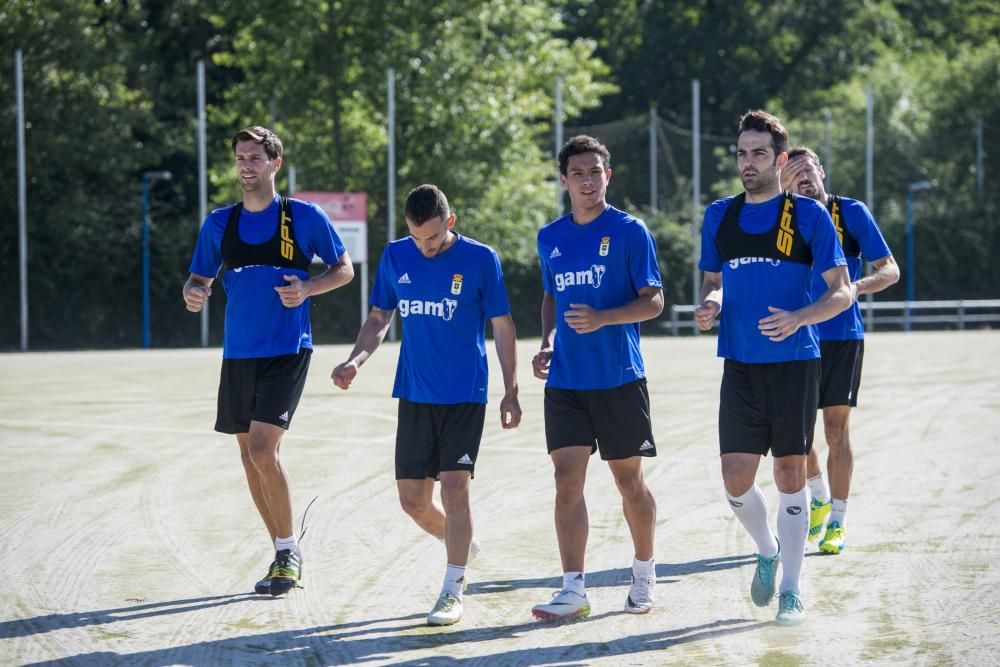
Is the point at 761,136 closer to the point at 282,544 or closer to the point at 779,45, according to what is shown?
the point at 282,544

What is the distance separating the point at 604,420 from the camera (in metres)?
6.42

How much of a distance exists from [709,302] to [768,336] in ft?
1.25

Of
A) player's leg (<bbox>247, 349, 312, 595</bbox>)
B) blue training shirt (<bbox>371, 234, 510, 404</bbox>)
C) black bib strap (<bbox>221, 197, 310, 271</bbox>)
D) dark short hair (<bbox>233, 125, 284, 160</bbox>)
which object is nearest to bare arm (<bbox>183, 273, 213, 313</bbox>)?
black bib strap (<bbox>221, 197, 310, 271</bbox>)

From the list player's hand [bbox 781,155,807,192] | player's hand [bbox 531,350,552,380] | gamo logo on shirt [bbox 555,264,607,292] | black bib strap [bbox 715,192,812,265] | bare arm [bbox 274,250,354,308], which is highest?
player's hand [bbox 781,155,807,192]

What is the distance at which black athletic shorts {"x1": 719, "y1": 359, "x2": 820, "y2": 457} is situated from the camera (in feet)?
21.1

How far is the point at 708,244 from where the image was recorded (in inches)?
263

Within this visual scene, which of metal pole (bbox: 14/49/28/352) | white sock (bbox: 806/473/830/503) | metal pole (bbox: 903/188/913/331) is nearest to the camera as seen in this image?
white sock (bbox: 806/473/830/503)

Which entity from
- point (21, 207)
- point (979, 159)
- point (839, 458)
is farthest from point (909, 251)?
point (839, 458)

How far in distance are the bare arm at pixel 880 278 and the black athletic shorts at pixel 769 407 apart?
1.17 metres

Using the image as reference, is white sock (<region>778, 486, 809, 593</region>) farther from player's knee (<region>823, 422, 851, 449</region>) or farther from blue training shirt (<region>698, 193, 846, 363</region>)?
player's knee (<region>823, 422, 851, 449</region>)

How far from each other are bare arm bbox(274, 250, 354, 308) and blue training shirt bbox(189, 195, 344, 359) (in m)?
0.05

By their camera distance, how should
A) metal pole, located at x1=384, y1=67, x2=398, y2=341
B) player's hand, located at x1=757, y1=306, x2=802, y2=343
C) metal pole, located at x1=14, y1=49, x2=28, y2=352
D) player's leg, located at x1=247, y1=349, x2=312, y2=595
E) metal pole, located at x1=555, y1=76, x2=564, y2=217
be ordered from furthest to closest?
metal pole, located at x1=555, y1=76, x2=564, y2=217 < metal pole, located at x1=384, y1=67, x2=398, y2=341 < metal pole, located at x1=14, y1=49, x2=28, y2=352 < player's leg, located at x1=247, y1=349, x2=312, y2=595 < player's hand, located at x1=757, y1=306, x2=802, y2=343

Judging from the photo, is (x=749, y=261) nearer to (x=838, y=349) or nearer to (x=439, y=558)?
(x=838, y=349)

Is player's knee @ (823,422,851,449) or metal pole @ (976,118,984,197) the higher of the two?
metal pole @ (976,118,984,197)
